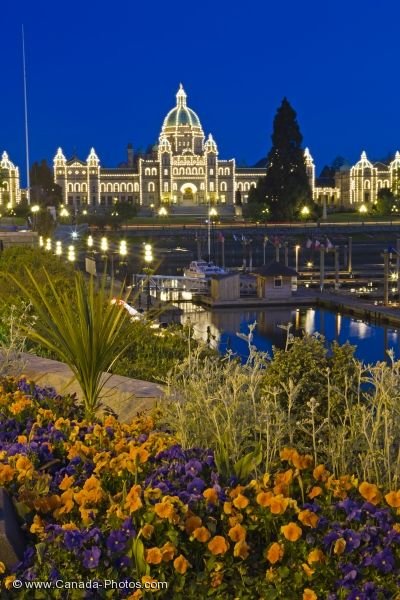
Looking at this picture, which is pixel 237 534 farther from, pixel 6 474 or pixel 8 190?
pixel 8 190

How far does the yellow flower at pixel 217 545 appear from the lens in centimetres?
354

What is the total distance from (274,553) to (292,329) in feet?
105

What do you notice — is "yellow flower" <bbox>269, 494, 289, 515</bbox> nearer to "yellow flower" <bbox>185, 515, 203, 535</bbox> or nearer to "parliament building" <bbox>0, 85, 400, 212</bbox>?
"yellow flower" <bbox>185, 515, 203, 535</bbox>

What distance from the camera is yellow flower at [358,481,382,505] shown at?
12.7 ft

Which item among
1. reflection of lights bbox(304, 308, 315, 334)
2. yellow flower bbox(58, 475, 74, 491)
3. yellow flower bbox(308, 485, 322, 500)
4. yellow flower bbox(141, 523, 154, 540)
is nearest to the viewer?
yellow flower bbox(141, 523, 154, 540)

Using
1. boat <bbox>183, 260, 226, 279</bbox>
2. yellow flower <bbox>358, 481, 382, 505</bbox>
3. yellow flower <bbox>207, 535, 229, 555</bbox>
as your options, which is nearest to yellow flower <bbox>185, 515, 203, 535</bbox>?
yellow flower <bbox>207, 535, 229, 555</bbox>

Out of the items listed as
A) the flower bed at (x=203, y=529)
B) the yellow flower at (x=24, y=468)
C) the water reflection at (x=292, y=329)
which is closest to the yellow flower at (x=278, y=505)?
the flower bed at (x=203, y=529)

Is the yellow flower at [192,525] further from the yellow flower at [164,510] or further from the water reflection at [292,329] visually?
the water reflection at [292,329]

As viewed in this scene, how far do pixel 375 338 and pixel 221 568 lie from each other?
28528 millimetres

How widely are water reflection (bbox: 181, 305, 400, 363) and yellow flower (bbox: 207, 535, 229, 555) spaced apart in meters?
23.9

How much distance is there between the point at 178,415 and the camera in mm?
4824

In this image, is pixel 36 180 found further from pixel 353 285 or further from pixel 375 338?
pixel 375 338

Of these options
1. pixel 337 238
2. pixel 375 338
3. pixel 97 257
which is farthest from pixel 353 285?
pixel 337 238

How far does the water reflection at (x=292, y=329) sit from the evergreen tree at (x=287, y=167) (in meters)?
51.5
